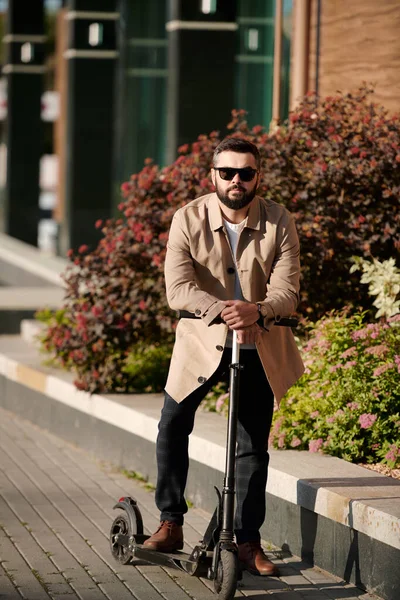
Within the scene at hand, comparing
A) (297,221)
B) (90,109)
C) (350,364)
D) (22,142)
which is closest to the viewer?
(350,364)

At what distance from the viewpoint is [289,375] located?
5375mm

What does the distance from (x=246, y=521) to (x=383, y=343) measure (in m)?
1.69

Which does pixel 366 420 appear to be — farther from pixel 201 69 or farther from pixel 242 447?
pixel 201 69

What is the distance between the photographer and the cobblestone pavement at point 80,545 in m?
5.36

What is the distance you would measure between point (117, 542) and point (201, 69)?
837 centimetres

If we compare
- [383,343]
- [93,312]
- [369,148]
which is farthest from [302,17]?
[383,343]

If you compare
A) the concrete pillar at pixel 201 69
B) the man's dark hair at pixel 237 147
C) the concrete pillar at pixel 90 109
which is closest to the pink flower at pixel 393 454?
the man's dark hair at pixel 237 147

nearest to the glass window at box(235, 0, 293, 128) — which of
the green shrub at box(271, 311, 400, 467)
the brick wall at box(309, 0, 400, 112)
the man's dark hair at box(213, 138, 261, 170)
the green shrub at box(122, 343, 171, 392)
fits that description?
the brick wall at box(309, 0, 400, 112)

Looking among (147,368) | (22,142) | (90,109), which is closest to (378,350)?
(147,368)

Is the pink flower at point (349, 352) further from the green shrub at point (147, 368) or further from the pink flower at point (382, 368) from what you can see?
the green shrub at point (147, 368)

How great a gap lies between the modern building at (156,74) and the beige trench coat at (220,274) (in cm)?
333

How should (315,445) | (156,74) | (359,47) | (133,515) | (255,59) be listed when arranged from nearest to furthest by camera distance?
(133,515) → (315,445) → (359,47) → (255,59) → (156,74)

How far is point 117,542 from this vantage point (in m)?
5.77

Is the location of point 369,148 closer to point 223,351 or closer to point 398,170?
point 398,170
